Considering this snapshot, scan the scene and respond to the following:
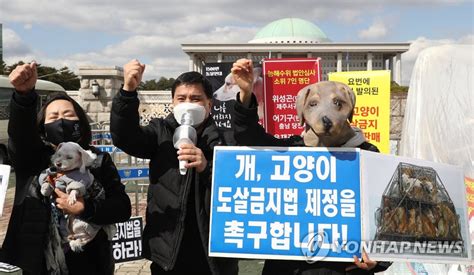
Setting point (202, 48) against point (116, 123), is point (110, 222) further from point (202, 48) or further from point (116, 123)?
point (202, 48)

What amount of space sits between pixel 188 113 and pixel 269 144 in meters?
0.46

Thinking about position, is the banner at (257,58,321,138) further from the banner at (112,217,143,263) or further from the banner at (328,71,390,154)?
the banner at (112,217,143,263)

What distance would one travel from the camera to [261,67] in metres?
6.59

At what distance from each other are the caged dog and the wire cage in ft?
4.66

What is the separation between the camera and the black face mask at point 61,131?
2.53m

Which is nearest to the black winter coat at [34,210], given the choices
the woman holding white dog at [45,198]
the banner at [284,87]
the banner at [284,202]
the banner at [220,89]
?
the woman holding white dog at [45,198]

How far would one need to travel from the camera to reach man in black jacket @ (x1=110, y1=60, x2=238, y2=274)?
2.50m

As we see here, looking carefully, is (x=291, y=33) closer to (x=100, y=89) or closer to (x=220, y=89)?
(x=100, y=89)

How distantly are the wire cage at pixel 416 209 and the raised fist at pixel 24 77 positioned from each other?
1.80 metres

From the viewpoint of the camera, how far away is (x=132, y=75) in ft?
8.15

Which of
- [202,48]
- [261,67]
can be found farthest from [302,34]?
[261,67]

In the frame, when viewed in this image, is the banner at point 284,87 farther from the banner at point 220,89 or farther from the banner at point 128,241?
the banner at point 128,241

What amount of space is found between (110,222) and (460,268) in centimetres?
285

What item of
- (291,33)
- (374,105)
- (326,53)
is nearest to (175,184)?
(374,105)
